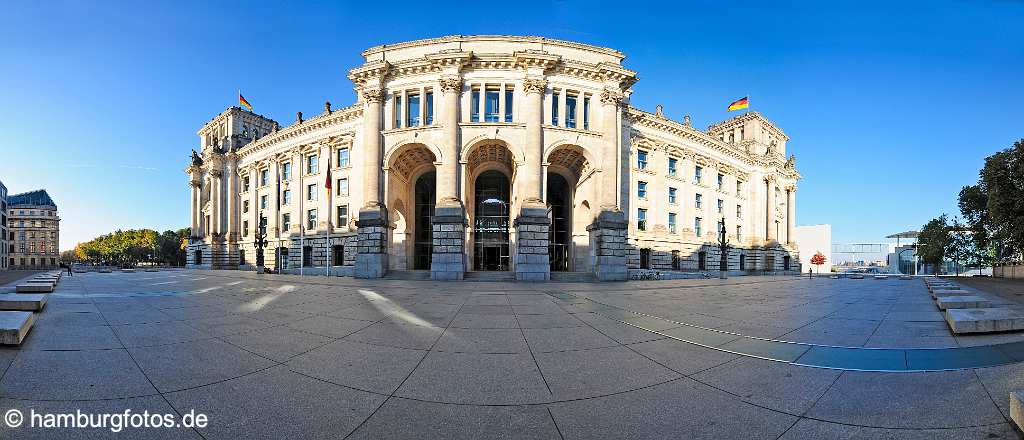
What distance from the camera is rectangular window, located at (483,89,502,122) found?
1256 inches

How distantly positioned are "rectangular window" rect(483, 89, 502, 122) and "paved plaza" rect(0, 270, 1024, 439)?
25.1 meters

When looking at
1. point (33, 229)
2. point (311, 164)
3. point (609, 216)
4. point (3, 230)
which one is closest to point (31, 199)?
point (33, 229)

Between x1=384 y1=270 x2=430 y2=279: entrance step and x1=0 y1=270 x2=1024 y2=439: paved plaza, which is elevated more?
x1=0 y1=270 x2=1024 y2=439: paved plaza

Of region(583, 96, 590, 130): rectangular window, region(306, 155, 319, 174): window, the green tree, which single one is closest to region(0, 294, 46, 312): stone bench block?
region(583, 96, 590, 130): rectangular window

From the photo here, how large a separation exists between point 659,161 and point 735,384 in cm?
4188

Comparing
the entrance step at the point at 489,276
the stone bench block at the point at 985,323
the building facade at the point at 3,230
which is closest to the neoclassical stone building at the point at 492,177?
the entrance step at the point at 489,276

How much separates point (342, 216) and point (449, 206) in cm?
2033

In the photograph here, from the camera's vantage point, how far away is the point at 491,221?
132ft

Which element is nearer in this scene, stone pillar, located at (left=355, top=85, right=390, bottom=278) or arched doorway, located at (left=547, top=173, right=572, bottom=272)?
stone pillar, located at (left=355, top=85, right=390, bottom=278)

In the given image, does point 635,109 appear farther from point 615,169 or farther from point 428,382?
point 428,382

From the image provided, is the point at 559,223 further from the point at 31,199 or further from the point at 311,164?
the point at 31,199

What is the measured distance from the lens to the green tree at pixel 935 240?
4825 cm

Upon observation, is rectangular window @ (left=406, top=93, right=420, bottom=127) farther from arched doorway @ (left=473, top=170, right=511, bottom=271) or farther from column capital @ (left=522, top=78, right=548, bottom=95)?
arched doorway @ (left=473, top=170, right=511, bottom=271)

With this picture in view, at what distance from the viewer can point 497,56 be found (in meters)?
31.0
